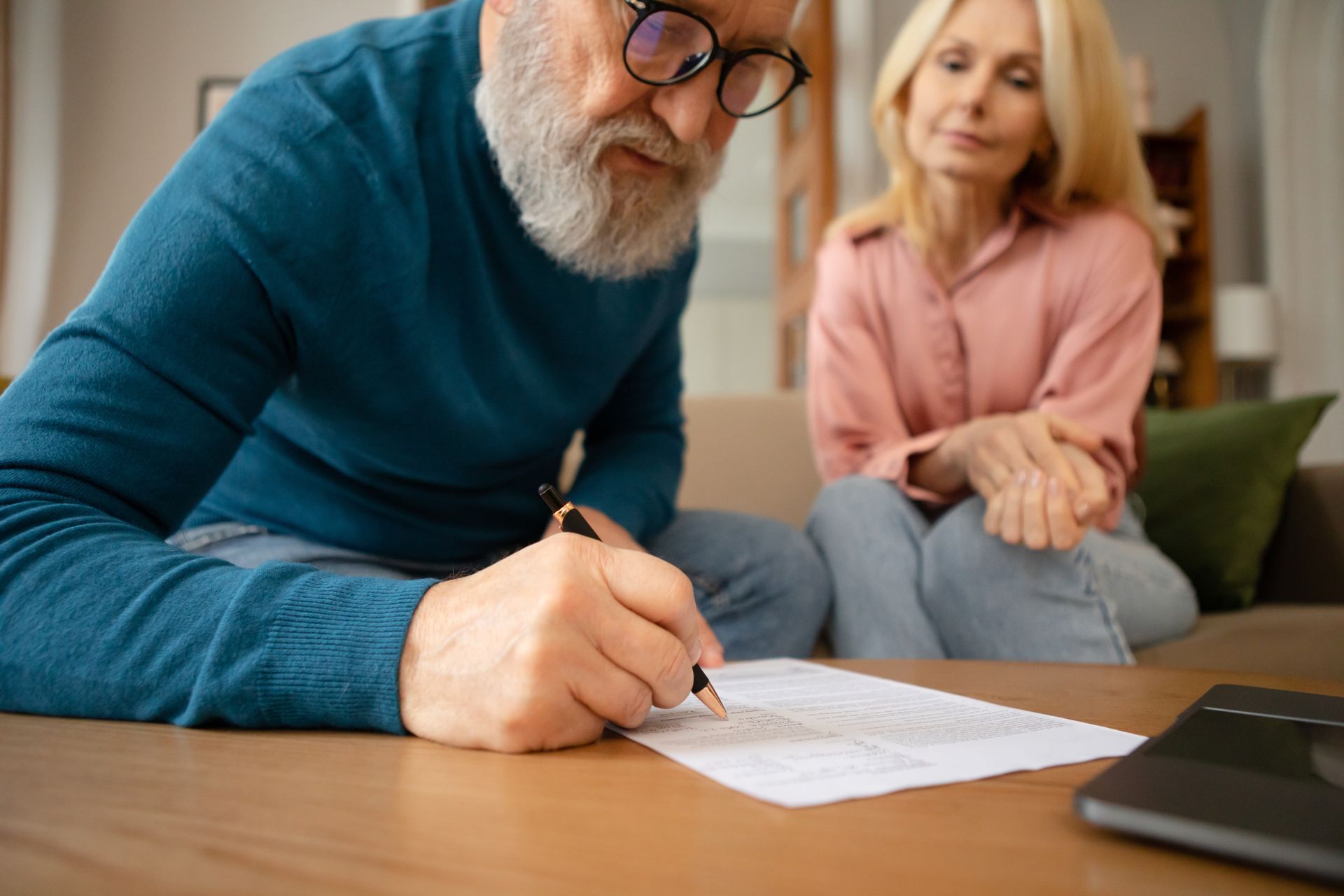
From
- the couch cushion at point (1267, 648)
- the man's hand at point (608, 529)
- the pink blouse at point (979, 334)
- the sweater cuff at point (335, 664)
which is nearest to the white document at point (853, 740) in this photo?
the sweater cuff at point (335, 664)

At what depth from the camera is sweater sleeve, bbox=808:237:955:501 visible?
1.40 meters

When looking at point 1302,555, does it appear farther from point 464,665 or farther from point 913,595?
point 464,665

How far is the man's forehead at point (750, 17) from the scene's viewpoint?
801 mm

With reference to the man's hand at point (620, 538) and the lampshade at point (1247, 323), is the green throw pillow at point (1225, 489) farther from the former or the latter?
the lampshade at point (1247, 323)

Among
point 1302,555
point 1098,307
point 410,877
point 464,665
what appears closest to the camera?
point 410,877

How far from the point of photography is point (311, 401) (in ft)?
3.04

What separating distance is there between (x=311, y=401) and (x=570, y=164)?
0.36 meters

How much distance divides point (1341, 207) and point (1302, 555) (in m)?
3.43

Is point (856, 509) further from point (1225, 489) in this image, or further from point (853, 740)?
point (1225, 489)

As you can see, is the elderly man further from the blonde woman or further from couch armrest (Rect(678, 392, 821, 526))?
couch armrest (Rect(678, 392, 821, 526))

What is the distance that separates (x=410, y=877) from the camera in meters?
0.31

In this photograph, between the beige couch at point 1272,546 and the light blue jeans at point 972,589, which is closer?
the light blue jeans at point 972,589

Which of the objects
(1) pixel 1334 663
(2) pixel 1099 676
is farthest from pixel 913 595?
(1) pixel 1334 663

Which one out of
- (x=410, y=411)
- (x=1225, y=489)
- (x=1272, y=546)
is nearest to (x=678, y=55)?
(x=410, y=411)
